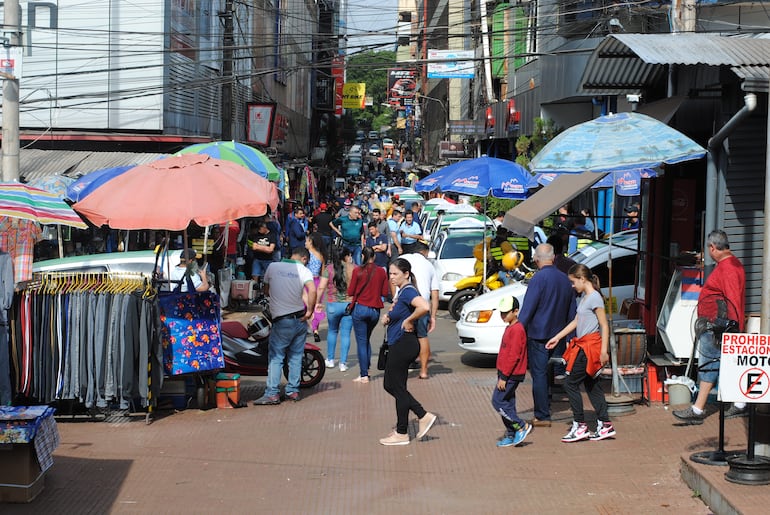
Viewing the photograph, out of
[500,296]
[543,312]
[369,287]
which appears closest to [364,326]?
[369,287]

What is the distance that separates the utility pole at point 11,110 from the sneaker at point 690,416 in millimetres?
10663

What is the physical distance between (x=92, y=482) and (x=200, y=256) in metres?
8.74

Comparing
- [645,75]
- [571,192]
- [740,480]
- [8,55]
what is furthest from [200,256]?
[740,480]

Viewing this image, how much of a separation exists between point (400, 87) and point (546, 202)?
87429 mm

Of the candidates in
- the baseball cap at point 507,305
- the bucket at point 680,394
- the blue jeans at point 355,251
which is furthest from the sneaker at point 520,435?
the blue jeans at point 355,251

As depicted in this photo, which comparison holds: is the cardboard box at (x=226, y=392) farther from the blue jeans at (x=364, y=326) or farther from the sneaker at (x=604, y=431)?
the sneaker at (x=604, y=431)

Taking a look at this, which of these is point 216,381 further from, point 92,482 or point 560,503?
point 560,503

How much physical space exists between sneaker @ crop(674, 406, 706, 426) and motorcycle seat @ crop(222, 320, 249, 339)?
5313 millimetres

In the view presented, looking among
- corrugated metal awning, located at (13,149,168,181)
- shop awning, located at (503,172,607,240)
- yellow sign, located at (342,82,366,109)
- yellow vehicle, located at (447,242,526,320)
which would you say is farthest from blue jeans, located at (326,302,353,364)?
yellow sign, located at (342,82,366,109)

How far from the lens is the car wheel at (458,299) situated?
1822 cm

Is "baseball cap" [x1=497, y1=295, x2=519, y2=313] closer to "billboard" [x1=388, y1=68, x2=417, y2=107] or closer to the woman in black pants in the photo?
the woman in black pants

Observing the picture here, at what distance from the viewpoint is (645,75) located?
1191cm

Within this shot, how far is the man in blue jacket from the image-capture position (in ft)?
30.9

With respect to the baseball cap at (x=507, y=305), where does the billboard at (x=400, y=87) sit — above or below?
above
